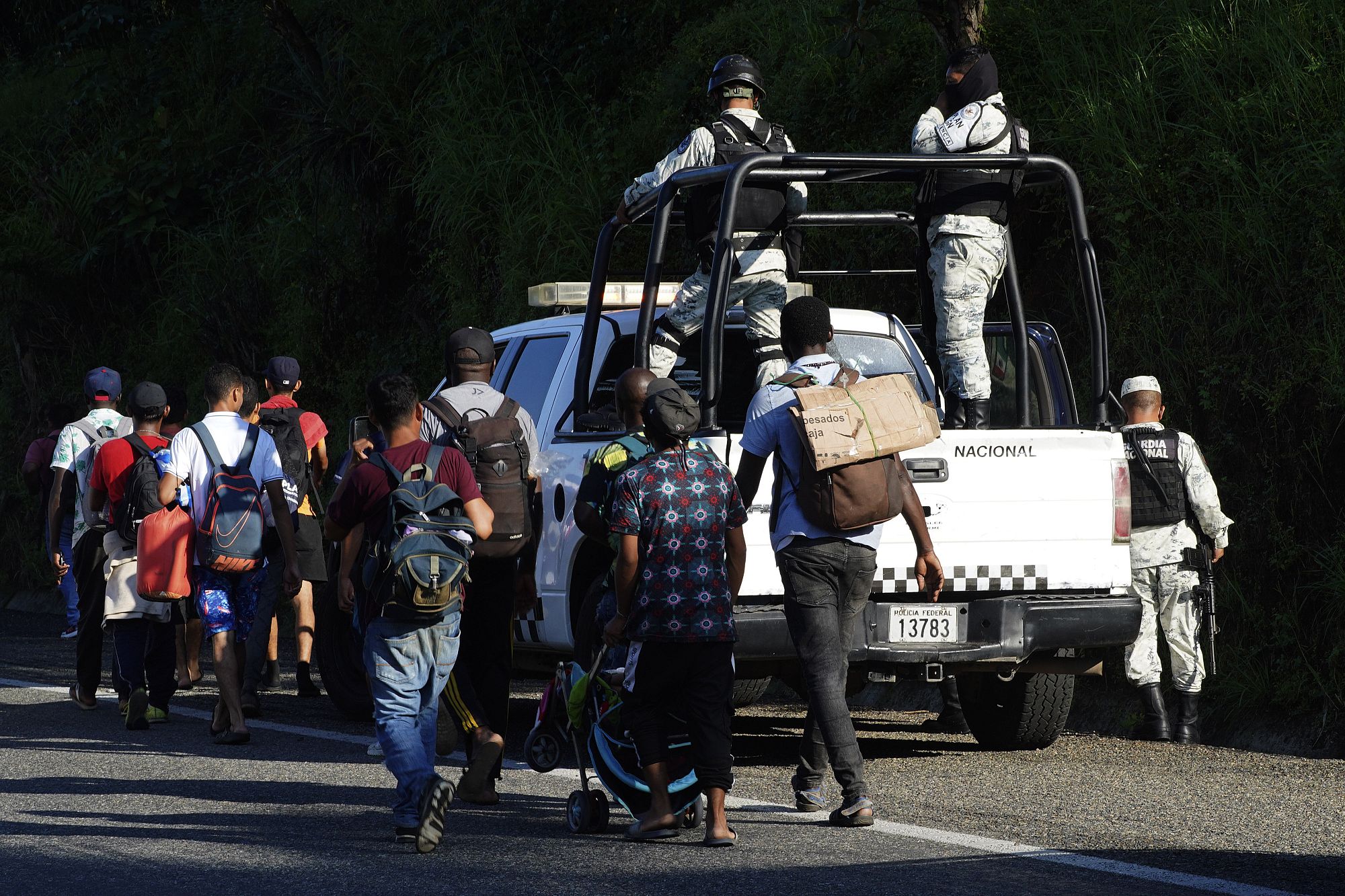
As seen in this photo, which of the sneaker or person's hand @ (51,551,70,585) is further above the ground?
person's hand @ (51,551,70,585)

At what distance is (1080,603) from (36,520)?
1747 centimetres

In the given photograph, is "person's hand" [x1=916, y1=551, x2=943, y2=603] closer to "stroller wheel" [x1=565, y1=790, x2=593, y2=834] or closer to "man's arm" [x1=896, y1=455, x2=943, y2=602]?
"man's arm" [x1=896, y1=455, x2=943, y2=602]

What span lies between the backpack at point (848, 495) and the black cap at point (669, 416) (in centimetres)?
51

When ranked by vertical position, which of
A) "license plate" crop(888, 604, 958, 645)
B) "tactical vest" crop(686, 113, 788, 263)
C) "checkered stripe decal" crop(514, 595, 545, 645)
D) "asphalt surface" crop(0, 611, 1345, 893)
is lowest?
"asphalt surface" crop(0, 611, 1345, 893)

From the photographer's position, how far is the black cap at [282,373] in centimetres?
1122

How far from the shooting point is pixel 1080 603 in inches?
307

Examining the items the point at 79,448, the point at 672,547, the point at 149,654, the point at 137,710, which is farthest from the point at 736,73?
the point at 79,448

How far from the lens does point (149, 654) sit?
32.6 ft

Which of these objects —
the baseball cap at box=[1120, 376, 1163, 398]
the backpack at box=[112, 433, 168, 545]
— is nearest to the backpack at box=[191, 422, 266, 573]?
the backpack at box=[112, 433, 168, 545]

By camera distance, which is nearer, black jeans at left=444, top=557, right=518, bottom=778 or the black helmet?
black jeans at left=444, top=557, right=518, bottom=778

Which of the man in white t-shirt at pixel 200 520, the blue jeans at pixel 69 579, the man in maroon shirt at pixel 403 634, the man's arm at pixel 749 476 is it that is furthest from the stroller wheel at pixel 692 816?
the blue jeans at pixel 69 579

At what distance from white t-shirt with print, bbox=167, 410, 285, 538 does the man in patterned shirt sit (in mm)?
3276

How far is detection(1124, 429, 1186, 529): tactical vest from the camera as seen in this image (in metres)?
9.35

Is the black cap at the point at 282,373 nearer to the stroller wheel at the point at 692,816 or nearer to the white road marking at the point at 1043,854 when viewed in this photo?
the white road marking at the point at 1043,854
